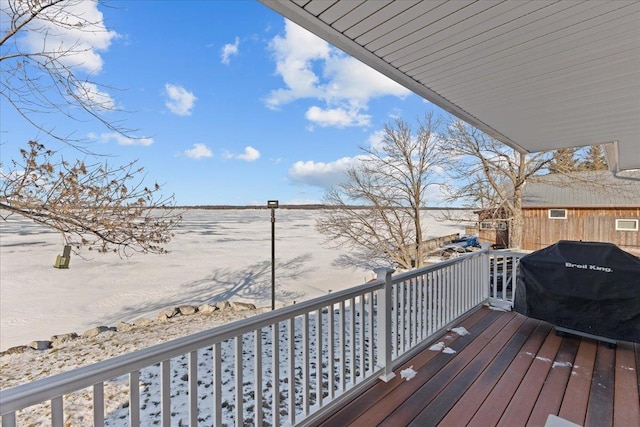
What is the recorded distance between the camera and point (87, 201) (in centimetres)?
372

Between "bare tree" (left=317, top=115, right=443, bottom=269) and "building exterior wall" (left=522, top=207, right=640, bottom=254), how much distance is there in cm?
807

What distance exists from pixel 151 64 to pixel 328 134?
10.6 meters

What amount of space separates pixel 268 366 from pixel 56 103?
3828 mm

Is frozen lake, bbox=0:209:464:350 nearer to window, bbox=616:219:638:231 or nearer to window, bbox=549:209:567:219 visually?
window, bbox=549:209:567:219

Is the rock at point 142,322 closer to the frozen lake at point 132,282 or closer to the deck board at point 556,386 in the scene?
the frozen lake at point 132,282

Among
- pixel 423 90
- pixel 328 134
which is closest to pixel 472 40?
pixel 423 90

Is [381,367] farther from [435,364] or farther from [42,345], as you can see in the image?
[42,345]

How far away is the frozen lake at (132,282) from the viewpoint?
24.5ft

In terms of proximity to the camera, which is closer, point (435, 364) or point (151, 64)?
point (435, 364)

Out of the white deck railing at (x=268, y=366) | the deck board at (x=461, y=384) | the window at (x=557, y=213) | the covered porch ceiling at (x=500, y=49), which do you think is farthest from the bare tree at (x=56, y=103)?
the window at (x=557, y=213)

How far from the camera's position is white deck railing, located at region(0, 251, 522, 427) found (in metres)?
1.18

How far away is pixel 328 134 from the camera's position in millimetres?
15156

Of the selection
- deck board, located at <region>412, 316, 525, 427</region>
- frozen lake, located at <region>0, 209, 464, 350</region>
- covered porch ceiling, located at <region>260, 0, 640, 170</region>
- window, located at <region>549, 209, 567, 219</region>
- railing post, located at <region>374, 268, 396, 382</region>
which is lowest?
frozen lake, located at <region>0, 209, 464, 350</region>

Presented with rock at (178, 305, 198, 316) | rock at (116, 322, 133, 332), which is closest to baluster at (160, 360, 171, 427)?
rock at (116, 322, 133, 332)
